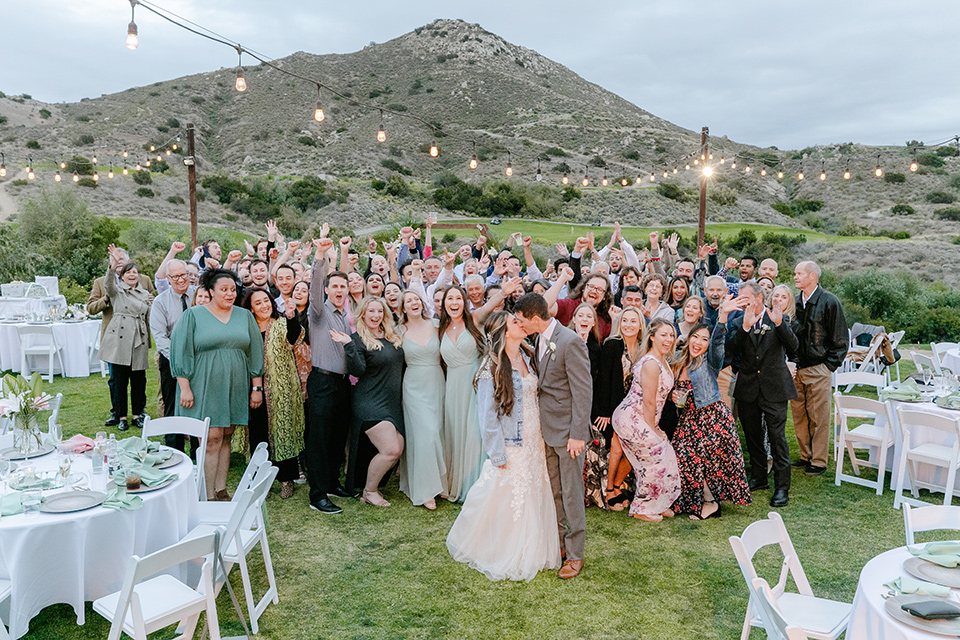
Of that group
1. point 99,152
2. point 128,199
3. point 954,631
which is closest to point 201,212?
point 128,199

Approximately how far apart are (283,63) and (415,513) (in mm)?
65381

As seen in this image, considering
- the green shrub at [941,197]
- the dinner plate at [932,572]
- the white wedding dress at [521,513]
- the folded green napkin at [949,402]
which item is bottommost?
the white wedding dress at [521,513]

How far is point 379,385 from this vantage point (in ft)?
16.4

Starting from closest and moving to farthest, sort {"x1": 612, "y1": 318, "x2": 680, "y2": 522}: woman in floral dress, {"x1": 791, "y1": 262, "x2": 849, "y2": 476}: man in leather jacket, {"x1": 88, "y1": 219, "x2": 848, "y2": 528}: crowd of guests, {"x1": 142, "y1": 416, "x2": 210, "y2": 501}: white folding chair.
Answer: {"x1": 142, "y1": 416, "x2": 210, "y2": 501}: white folding chair → {"x1": 612, "y1": 318, "x2": 680, "y2": 522}: woman in floral dress → {"x1": 88, "y1": 219, "x2": 848, "y2": 528}: crowd of guests → {"x1": 791, "y1": 262, "x2": 849, "y2": 476}: man in leather jacket

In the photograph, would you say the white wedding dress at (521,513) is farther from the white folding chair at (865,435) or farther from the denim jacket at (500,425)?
the white folding chair at (865,435)

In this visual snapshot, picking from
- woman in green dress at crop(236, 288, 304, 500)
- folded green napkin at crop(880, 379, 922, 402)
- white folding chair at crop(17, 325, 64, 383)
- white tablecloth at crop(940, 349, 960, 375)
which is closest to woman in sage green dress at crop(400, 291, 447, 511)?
woman in green dress at crop(236, 288, 304, 500)

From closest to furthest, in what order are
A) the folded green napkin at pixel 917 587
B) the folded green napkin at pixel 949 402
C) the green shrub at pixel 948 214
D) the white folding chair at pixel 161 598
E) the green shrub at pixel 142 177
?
the folded green napkin at pixel 917 587 < the white folding chair at pixel 161 598 < the folded green napkin at pixel 949 402 < the green shrub at pixel 948 214 < the green shrub at pixel 142 177

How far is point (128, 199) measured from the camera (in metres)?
31.8

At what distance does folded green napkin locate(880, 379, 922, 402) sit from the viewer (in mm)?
5609

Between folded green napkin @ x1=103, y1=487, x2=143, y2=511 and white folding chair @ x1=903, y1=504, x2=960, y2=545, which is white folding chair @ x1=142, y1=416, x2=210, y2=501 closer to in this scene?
folded green napkin @ x1=103, y1=487, x2=143, y2=511

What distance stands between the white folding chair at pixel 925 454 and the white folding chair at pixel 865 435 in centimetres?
16

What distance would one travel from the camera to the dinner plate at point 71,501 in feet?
10.3

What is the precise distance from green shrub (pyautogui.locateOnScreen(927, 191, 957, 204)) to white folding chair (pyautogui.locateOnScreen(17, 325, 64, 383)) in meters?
41.0

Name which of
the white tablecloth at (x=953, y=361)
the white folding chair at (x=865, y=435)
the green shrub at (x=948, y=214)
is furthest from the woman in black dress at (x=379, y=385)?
the green shrub at (x=948, y=214)
